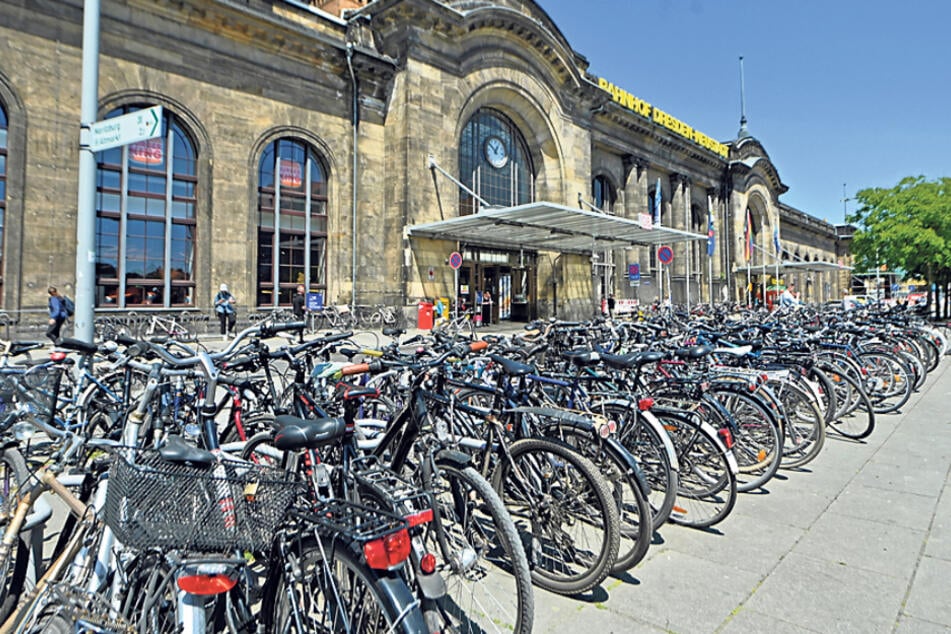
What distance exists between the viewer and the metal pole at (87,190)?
20.6ft

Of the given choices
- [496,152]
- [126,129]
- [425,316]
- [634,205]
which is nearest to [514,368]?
[126,129]

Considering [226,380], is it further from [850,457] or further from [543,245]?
[543,245]

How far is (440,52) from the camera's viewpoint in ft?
64.5

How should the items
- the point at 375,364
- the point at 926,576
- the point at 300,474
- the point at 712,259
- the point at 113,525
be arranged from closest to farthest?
the point at 113,525 < the point at 300,474 < the point at 375,364 < the point at 926,576 < the point at 712,259

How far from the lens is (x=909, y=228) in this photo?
24.1 meters

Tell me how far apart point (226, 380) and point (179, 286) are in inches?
550

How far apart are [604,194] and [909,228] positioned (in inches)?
544

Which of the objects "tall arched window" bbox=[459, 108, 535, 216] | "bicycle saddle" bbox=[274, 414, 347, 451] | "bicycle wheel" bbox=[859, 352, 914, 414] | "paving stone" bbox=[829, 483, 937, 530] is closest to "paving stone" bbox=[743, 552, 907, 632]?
"paving stone" bbox=[829, 483, 937, 530]

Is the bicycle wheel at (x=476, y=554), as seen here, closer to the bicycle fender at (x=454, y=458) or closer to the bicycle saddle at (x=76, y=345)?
the bicycle fender at (x=454, y=458)

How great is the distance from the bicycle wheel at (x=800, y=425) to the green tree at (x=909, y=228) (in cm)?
2449

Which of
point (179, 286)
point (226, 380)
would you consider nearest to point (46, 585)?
point (226, 380)

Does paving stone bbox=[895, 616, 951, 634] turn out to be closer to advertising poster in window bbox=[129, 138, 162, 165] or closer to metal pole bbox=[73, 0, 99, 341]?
metal pole bbox=[73, 0, 99, 341]

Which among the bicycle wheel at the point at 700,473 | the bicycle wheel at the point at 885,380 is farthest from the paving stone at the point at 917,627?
the bicycle wheel at the point at 885,380

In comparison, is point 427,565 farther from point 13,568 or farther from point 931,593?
point 931,593
